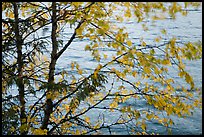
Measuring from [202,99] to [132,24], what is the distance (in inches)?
461

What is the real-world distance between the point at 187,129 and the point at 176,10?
5.64m

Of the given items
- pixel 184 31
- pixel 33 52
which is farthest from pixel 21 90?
pixel 184 31

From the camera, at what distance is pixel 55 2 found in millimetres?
2996

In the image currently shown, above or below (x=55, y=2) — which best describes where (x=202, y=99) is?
below

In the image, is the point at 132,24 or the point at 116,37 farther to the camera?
the point at 132,24

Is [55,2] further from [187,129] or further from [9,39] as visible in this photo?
[187,129]

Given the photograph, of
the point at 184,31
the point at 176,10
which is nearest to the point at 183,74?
the point at 176,10

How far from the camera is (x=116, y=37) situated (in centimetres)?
280

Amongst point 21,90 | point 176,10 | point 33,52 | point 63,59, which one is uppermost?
point 176,10

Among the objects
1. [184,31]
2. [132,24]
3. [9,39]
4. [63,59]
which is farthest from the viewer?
[132,24]

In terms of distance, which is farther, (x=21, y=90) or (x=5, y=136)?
(x=21, y=90)

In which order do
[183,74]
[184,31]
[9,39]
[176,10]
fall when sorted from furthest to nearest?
1. [184,31]
2. [9,39]
3. [183,74]
4. [176,10]

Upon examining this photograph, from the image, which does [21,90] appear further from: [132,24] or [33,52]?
[132,24]

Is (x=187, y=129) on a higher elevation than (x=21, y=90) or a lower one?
lower
